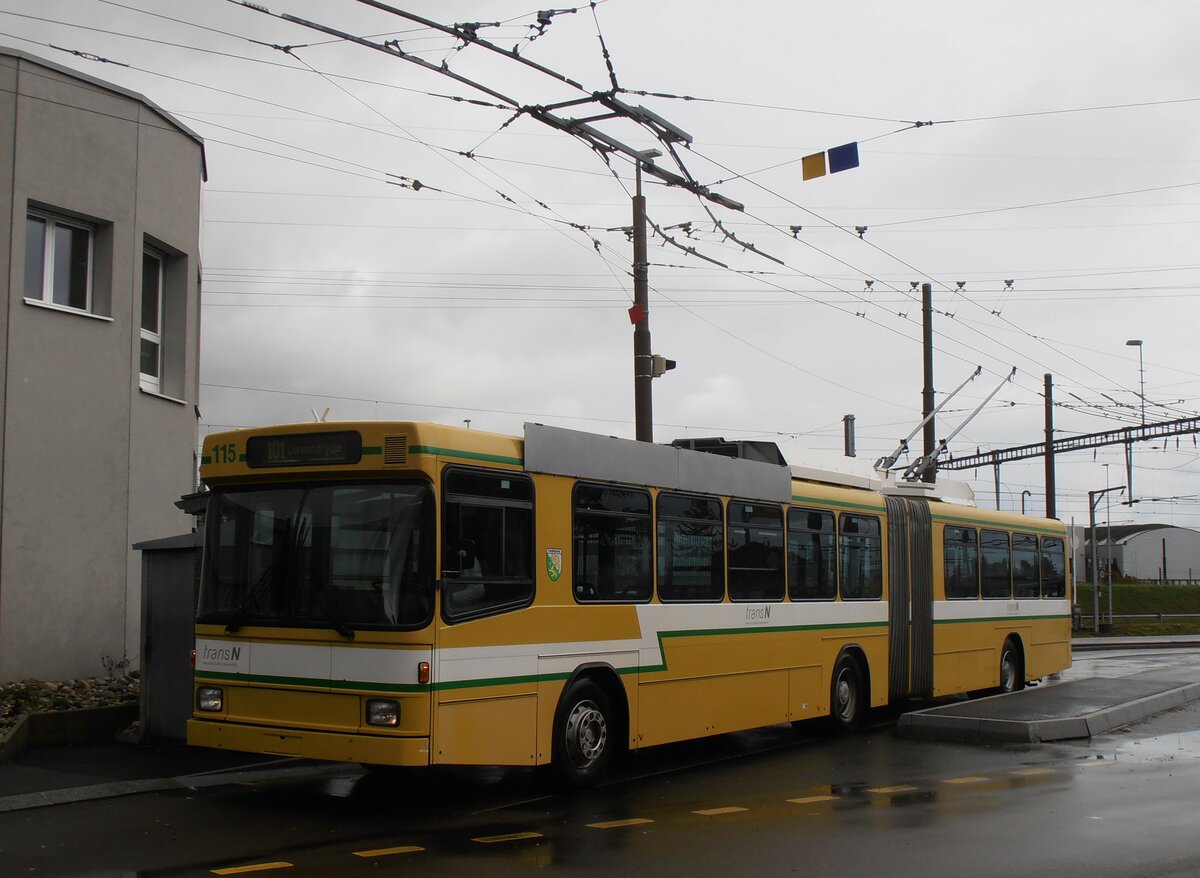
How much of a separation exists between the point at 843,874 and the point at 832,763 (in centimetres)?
506

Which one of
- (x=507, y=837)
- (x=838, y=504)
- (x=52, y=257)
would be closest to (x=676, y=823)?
(x=507, y=837)

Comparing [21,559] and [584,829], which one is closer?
[584,829]

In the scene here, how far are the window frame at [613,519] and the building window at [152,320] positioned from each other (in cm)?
858

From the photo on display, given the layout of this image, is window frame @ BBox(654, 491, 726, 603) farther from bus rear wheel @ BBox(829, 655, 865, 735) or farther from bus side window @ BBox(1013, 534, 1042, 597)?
bus side window @ BBox(1013, 534, 1042, 597)

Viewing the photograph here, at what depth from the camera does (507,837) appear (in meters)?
8.32

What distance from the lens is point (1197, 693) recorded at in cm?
1830

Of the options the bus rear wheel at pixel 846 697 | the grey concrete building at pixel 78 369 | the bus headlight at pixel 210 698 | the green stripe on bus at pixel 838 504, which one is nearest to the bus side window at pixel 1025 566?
the green stripe on bus at pixel 838 504

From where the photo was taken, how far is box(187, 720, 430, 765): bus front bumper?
8.55 m

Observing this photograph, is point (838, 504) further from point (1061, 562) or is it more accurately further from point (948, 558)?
point (1061, 562)

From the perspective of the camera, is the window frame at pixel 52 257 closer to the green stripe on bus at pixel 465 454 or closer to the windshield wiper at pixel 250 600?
the windshield wiper at pixel 250 600

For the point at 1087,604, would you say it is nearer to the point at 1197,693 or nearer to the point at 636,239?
the point at 1197,693

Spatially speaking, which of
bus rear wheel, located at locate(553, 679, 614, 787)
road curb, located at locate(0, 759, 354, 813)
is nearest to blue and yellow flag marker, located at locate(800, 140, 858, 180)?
bus rear wheel, located at locate(553, 679, 614, 787)

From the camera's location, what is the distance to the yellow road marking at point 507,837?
26.9 feet

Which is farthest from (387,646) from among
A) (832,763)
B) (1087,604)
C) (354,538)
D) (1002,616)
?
(1087,604)
